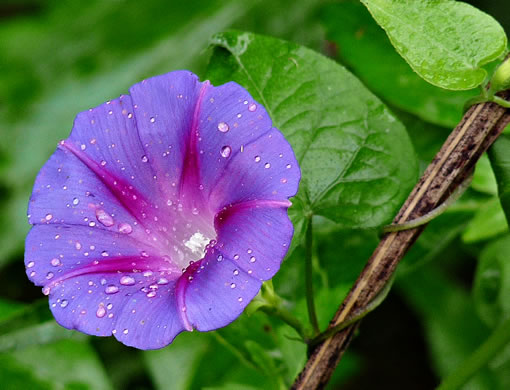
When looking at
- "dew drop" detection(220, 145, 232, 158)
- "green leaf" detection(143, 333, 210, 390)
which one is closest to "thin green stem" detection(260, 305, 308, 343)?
"dew drop" detection(220, 145, 232, 158)

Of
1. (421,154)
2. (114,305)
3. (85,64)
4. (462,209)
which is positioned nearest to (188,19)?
(85,64)

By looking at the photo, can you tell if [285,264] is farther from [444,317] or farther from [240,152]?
[444,317]

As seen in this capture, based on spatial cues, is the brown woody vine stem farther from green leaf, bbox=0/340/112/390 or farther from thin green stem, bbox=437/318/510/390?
green leaf, bbox=0/340/112/390

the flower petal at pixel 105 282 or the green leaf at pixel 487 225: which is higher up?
the flower petal at pixel 105 282

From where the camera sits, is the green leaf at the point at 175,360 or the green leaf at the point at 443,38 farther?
the green leaf at the point at 175,360

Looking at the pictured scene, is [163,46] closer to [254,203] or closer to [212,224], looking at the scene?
[212,224]

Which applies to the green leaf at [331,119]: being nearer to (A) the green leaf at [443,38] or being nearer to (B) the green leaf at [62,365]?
(A) the green leaf at [443,38]

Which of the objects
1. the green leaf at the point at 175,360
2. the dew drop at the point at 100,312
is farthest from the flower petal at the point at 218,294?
the green leaf at the point at 175,360
